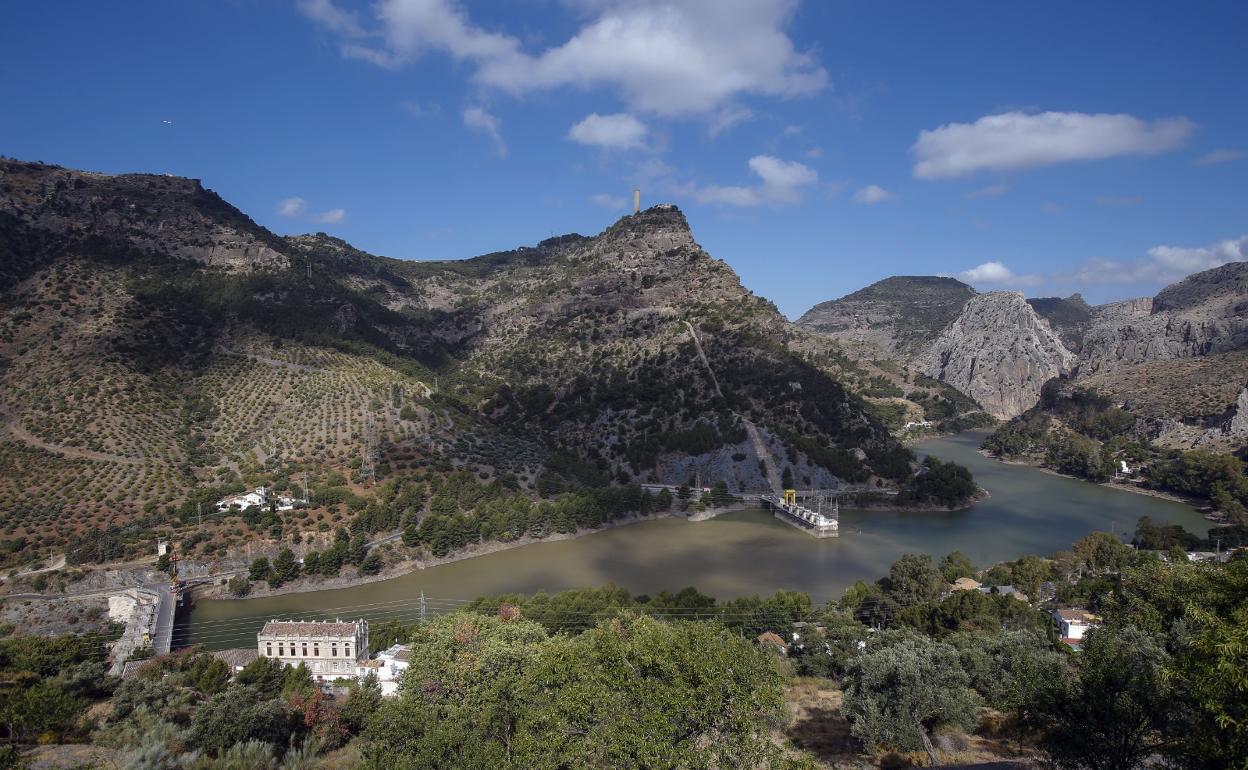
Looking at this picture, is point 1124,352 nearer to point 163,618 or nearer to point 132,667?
point 163,618

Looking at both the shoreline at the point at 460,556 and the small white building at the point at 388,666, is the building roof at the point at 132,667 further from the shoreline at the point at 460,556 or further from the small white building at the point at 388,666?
the shoreline at the point at 460,556

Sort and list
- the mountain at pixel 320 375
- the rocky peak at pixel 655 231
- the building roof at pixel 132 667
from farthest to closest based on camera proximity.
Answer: the rocky peak at pixel 655 231 < the mountain at pixel 320 375 < the building roof at pixel 132 667

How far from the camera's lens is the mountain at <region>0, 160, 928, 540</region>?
145 feet

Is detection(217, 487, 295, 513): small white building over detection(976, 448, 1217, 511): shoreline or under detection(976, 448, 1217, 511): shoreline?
over

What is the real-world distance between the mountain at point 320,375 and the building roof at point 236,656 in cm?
1676

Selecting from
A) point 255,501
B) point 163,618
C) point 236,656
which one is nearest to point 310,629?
point 236,656

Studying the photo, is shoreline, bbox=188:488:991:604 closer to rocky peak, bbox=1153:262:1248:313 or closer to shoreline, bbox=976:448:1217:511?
shoreline, bbox=976:448:1217:511

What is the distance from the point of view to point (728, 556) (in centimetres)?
4350

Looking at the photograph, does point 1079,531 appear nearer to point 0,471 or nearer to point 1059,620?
point 1059,620

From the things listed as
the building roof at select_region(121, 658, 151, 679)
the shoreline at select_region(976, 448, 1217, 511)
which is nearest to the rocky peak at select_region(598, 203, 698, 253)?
the shoreline at select_region(976, 448, 1217, 511)

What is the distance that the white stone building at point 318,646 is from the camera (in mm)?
26391

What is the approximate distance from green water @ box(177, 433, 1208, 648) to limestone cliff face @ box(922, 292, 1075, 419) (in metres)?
87.4

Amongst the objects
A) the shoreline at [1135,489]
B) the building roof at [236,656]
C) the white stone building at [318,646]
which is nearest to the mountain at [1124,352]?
the shoreline at [1135,489]

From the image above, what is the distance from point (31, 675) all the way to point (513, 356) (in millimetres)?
67742
